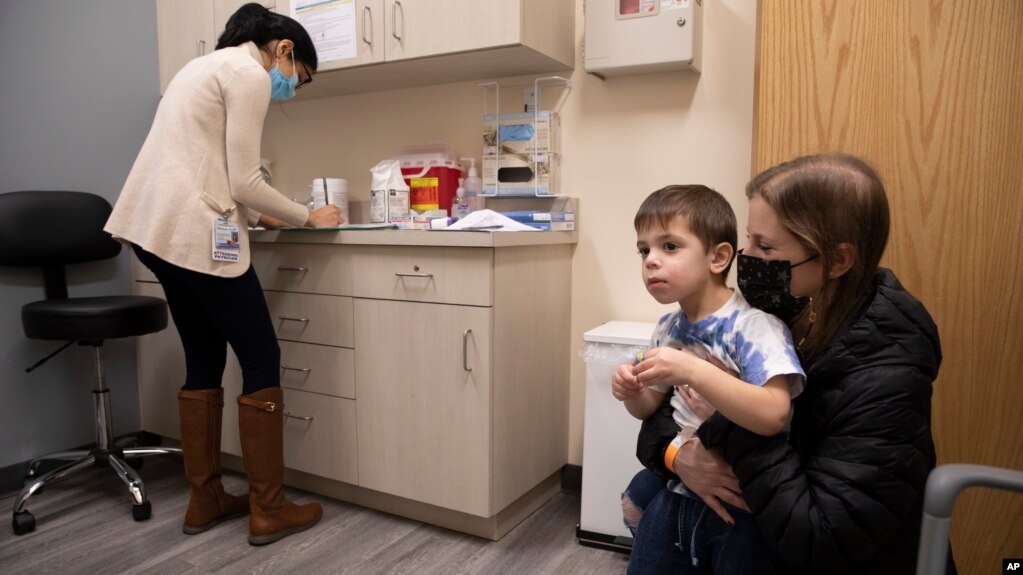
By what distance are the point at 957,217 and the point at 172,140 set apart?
6.16 feet

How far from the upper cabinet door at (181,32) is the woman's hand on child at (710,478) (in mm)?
2307

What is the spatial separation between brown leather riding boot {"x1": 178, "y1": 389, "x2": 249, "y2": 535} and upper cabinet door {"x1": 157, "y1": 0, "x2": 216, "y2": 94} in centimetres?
134

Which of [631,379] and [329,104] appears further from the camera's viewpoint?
[329,104]

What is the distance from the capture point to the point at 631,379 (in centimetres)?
92

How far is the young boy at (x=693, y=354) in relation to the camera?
87cm

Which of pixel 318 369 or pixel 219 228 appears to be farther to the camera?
pixel 318 369

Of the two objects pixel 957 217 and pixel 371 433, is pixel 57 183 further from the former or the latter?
pixel 957 217

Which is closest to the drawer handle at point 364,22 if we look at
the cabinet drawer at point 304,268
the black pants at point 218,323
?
the cabinet drawer at point 304,268

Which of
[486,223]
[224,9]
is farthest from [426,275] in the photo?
[224,9]

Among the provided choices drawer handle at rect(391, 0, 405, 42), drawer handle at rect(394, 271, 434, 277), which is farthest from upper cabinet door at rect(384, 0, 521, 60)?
drawer handle at rect(394, 271, 434, 277)

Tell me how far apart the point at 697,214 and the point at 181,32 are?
235 cm

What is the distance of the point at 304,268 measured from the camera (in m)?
2.04

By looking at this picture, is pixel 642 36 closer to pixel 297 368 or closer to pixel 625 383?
pixel 625 383

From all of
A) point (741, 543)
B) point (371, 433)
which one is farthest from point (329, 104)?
point (741, 543)
